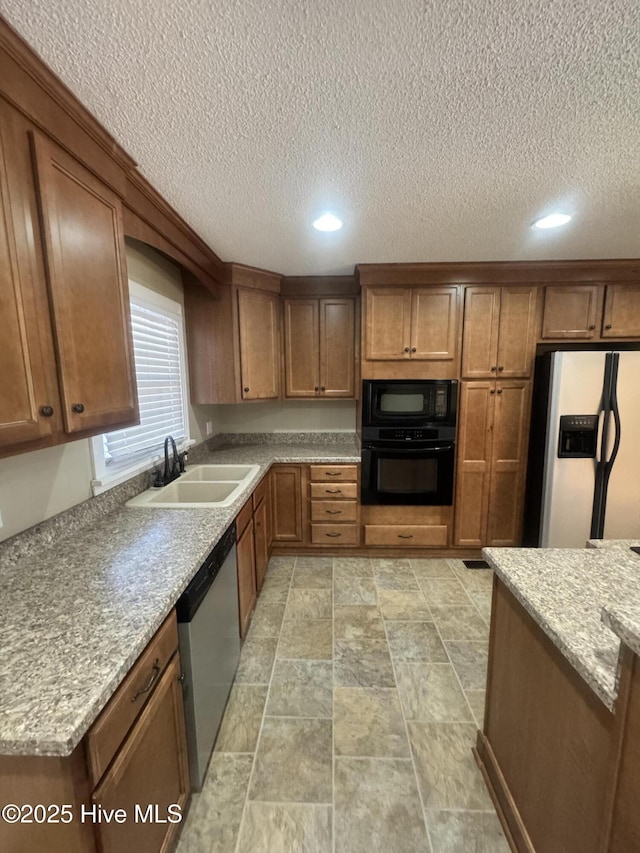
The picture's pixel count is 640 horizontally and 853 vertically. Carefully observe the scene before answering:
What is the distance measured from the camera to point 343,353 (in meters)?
3.16

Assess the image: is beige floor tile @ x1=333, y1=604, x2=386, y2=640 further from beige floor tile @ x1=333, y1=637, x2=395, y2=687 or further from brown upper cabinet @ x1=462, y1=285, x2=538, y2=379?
brown upper cabinet @ x1=462, y1=285, x2=538, y2=379

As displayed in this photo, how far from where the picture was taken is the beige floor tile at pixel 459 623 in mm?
2145

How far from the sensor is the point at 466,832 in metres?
1.20

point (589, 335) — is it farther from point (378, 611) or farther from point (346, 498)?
point (378, 611)

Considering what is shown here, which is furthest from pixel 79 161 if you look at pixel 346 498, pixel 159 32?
pixel 346 498

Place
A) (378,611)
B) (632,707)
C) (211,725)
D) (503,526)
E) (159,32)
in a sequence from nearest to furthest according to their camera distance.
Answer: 1. (632,707)
2. (159,32)
3. (211,725)
4. (378,611)
5. (503,526)

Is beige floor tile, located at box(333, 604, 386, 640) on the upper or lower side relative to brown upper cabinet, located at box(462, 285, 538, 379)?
lower

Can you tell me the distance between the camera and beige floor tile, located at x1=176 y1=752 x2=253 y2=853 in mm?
1171

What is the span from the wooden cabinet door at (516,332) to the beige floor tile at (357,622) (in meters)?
2.09

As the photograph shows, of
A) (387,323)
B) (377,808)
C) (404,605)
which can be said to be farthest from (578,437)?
(377,808)

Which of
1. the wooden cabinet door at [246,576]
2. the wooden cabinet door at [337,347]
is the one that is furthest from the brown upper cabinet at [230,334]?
the wooden cabinet door at [246,576]

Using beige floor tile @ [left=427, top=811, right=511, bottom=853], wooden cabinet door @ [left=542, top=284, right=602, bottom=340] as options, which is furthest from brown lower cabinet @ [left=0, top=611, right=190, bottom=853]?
wooden cabinet door @ [left=542, top=284, right=602, bottom=340]

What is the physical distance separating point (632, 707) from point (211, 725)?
145cm

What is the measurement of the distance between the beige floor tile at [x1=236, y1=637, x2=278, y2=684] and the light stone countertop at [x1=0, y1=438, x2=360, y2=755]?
91 centimetres
